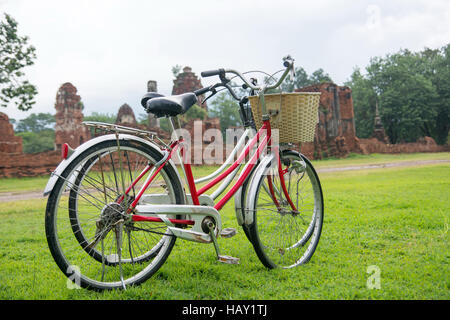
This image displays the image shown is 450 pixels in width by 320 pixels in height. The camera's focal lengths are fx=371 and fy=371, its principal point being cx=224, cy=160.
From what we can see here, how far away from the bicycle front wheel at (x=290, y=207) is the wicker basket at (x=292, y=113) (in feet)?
0.76

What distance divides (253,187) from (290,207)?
0.63 m

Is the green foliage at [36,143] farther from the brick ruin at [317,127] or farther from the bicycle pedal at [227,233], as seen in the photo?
the bicycle pedal at [227,233]

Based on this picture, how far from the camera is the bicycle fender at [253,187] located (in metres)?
2.40

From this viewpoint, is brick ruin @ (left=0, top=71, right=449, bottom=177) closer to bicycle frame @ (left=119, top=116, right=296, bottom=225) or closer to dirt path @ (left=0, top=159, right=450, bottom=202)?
dirt path @ (left=0, top=159, right=450, bottom=202)

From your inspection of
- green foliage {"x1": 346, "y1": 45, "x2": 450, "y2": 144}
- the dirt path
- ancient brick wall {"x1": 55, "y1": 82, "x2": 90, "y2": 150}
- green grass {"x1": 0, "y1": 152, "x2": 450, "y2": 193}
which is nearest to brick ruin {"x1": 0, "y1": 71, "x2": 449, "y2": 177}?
ancient brick wall {"x1": 55, "y1": 82, "x2": 90, "y2": 150}

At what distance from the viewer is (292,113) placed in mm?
2592

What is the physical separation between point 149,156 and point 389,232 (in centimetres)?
244

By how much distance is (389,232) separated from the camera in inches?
137

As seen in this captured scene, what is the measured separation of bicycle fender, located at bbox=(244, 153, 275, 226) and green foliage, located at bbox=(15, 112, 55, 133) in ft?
239

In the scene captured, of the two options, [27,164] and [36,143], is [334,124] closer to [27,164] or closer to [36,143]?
[27,164]

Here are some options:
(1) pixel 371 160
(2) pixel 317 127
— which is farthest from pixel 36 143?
(1) pixel 371 160

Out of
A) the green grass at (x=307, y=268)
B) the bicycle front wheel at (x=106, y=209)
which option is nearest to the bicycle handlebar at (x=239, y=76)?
the bicycle front wheel at (x=106, y=209)

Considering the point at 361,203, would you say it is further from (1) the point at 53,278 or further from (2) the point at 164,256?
(1) the point at 53,278

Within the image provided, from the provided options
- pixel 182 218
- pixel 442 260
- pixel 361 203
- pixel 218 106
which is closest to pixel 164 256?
pixel 182 218
